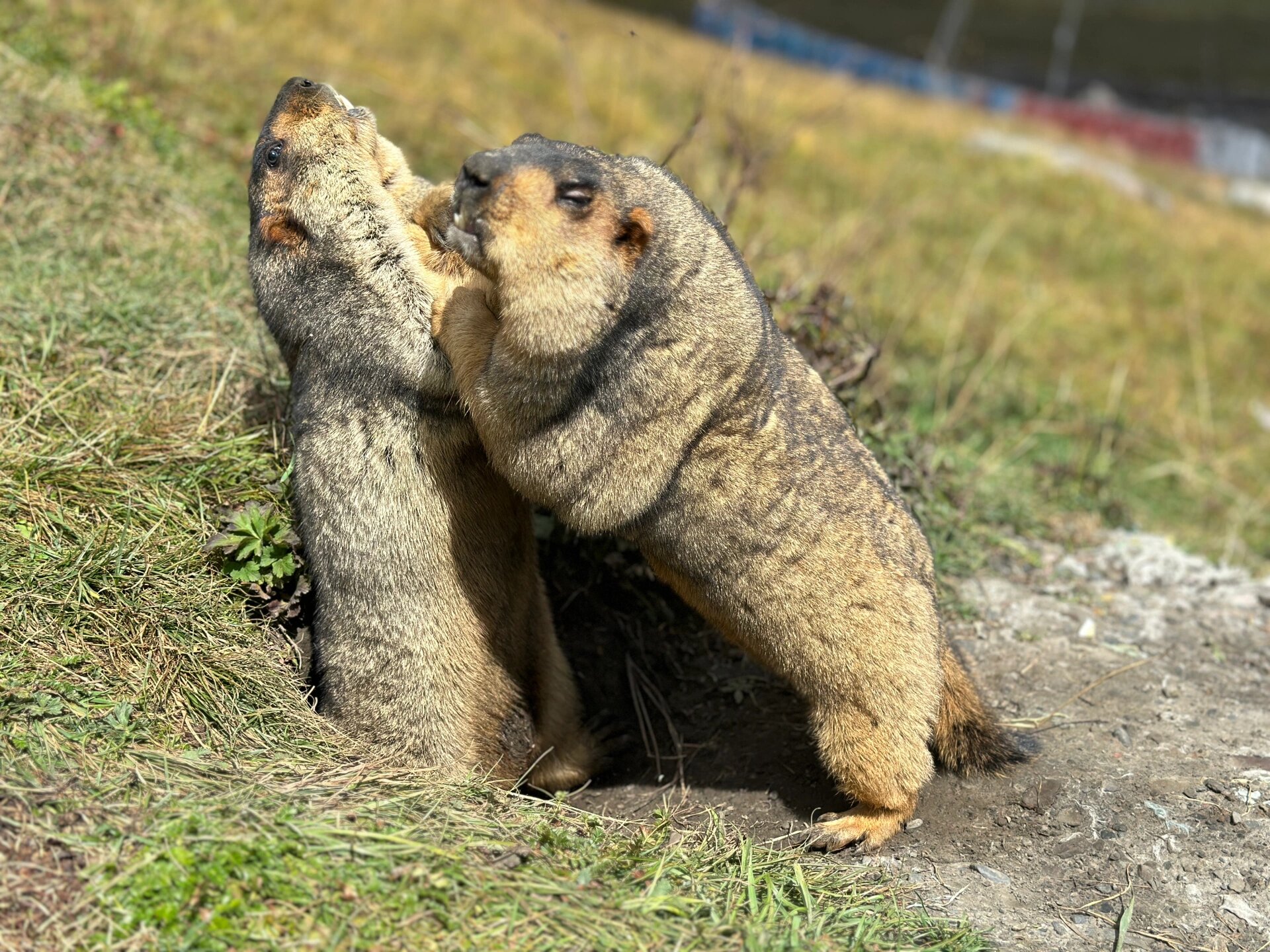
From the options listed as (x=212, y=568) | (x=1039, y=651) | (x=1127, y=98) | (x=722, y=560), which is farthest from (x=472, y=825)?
(x=1127, y=98)

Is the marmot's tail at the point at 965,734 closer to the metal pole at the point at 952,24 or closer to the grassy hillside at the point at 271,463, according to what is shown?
the grassy hillside at the point at 271,463

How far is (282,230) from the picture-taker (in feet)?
16.9

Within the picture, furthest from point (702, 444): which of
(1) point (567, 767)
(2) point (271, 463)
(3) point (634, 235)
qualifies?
(2) point (271, 463)

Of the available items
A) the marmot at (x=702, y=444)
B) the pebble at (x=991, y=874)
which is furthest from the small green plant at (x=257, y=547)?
the pebble at (x=991, y=874)

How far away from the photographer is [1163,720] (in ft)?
19.2

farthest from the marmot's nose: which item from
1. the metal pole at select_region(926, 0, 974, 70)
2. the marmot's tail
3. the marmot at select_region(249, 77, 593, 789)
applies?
the metal pole at select_region(926, 0, 974, 70)

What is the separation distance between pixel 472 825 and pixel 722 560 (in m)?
1.49

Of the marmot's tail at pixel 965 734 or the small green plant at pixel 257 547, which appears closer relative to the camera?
the marmot's tail at pixel 965 734

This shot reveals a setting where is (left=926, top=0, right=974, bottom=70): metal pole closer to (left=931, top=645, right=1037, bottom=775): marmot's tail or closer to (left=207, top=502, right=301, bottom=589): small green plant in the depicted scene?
(left=931, top=645, right=1037, bottom=775): marmot's tail

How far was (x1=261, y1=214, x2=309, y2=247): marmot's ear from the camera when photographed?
511 centimetres

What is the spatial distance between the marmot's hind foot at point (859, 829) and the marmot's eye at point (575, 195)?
115 inches

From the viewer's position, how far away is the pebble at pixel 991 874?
476cm

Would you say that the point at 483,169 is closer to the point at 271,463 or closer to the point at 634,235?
the point at 634,235

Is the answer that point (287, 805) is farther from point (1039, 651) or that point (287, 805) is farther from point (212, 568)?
point (1039, 651)
